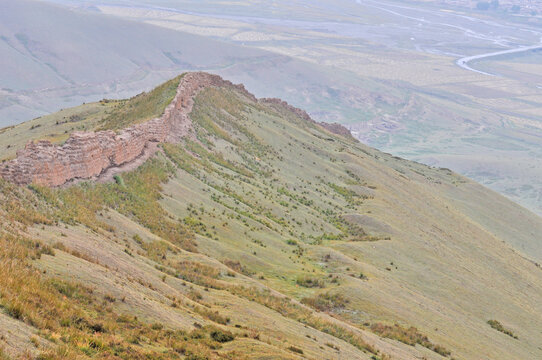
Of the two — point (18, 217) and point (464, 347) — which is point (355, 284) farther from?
point (18, 217)

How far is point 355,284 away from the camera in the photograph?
1511 inches

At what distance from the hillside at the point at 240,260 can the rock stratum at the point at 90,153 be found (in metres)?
0.81

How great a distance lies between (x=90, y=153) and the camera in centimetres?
3438

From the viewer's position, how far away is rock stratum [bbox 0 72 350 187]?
2806 cm

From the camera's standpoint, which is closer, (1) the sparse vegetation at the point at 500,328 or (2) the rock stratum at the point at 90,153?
(2) the rock stratum at the point at 90,153

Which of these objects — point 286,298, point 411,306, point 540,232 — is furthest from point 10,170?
point 540,232

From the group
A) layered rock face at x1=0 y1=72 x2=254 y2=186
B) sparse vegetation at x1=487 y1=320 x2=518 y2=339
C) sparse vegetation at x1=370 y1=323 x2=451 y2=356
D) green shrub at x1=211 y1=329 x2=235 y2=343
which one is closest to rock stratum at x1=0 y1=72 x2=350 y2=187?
layered rock face at x1=0 y1=72 x2=254 y2=186

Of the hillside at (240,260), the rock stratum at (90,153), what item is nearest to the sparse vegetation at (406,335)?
the hillside at (240,260)

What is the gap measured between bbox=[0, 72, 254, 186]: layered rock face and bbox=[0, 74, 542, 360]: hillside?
89 cm

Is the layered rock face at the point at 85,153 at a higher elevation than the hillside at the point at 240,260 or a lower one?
higher

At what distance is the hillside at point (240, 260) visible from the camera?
17703 millimetres

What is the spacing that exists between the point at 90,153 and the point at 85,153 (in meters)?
0.58

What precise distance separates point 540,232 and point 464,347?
78.2 m

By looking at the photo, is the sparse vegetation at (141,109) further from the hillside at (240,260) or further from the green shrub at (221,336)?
the green shrub at (221,336)
